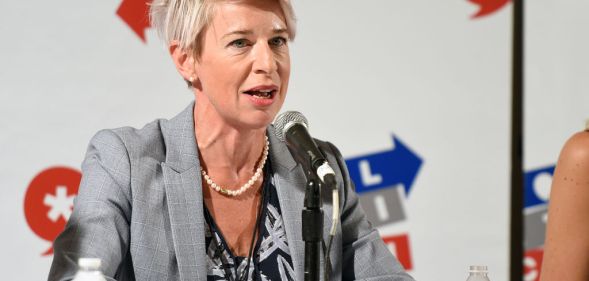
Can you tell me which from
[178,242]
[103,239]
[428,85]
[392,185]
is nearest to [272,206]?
[178,242]

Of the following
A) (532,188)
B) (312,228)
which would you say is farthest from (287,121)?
(532,188)

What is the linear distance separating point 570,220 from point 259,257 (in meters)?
0.70

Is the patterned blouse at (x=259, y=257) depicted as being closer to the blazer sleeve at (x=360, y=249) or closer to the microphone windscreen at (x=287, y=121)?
the blazer sleeve at (x=360, y=249)

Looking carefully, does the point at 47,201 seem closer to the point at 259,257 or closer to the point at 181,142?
the point at 181,142

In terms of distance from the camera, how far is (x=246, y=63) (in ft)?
6.30

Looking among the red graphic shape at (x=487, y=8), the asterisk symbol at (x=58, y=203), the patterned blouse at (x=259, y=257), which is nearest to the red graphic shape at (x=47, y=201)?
the asterisk symbol at (x=58, y=203)

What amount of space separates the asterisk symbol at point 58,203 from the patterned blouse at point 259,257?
2.45 ft

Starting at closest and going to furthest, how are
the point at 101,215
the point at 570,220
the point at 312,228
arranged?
the point at 312,228 < the point at 570,220 < the point at 101,215

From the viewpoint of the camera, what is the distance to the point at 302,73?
2768mm

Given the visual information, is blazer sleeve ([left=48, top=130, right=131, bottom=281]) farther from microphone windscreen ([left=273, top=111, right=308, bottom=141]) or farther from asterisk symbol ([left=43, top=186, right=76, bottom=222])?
asterisk symbol ([left=43, top=186, right=76, bottom=222])

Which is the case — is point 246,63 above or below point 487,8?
below

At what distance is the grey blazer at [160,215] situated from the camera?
1.76 meters

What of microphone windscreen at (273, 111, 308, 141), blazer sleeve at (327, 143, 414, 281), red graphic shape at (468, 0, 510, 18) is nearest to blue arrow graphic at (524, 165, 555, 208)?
red graphic shape at (468, 0, 510, 18)

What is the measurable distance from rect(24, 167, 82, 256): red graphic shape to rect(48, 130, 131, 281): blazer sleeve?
2.12 ft
